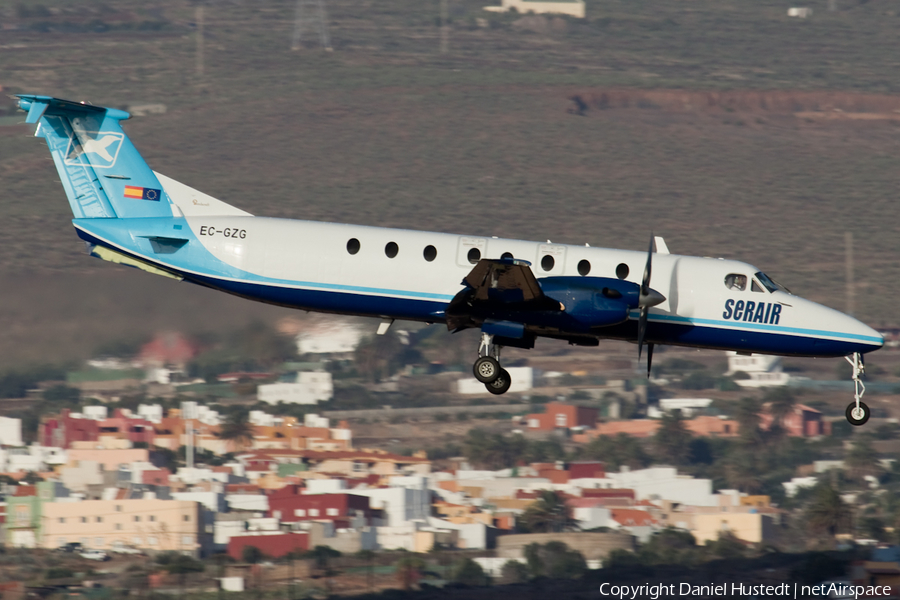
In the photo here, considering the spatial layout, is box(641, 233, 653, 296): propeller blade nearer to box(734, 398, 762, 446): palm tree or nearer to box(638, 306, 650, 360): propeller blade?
box(638, 306, 650, 360): propeller blade

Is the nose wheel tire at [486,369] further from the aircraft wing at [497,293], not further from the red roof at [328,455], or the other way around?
the red roof at [328,455]

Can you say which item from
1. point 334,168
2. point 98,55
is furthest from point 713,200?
point 98,55

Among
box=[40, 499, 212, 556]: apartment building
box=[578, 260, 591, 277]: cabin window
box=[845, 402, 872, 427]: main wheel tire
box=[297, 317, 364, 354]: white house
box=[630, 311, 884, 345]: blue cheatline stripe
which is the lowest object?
box=[40, 499, 212, 556]: apartment building

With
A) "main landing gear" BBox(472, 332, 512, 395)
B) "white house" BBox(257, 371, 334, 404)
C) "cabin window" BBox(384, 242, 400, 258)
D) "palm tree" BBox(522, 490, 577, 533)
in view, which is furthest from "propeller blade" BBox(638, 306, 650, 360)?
"white house" BBox(257, 371, 334, 404)

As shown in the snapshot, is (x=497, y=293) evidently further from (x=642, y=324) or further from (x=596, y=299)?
(x=642, y=324)

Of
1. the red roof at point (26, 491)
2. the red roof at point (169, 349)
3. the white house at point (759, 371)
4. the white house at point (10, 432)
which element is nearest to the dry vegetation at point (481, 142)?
the red roof at point (169, 349)

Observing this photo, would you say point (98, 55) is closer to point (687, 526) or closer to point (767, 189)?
point (767, 189)
